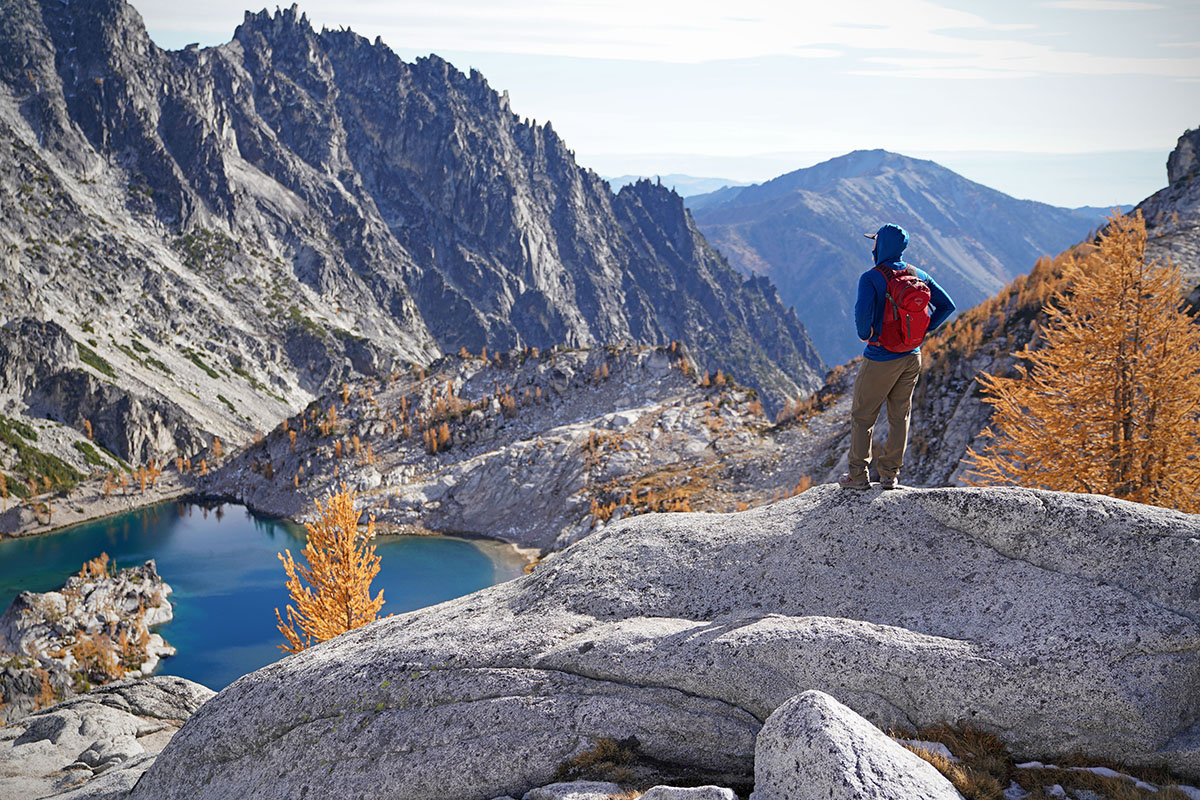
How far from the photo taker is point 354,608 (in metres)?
34.0

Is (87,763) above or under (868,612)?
under

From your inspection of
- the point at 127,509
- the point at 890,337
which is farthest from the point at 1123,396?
the point at 127,509

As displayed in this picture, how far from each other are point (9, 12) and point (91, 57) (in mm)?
18978

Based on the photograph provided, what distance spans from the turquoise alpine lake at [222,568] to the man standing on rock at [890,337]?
5453 cm

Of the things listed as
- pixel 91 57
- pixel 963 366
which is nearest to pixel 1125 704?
pixel 963 366

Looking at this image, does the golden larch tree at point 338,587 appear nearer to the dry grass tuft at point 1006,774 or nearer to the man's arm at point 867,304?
the man's arm at point 867,304

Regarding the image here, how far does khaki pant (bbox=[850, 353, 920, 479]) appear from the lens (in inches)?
474

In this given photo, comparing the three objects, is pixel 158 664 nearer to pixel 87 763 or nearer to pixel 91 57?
pixel 87 763

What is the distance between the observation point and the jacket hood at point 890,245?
11.4 metres

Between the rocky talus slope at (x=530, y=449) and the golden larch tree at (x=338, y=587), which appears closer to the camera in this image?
the golden larch tree at (x=338, y=587)

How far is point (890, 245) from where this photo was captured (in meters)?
11.5

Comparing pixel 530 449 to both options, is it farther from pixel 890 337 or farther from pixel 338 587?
pixel 890 337

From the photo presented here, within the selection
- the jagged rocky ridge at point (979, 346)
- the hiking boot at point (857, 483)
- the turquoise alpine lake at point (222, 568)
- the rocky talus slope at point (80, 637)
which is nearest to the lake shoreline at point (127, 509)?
the turquoise alpine lake at point (222, 568)

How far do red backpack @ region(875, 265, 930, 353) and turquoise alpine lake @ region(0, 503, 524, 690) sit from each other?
55988 mm
